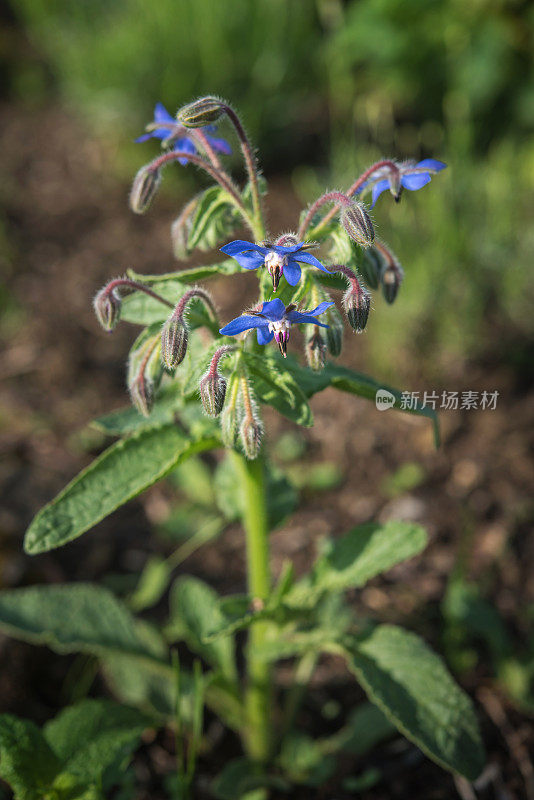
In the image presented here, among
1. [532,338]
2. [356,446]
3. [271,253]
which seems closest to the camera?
[271,253]

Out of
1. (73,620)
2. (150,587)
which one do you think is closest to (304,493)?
(150,587)

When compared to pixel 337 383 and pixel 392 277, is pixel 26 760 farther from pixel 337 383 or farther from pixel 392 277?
pixel 392 277

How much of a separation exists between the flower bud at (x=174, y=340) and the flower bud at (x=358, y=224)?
15.4 inches

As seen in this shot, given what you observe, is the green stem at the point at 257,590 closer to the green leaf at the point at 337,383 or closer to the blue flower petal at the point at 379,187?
the green leaf at the point at 337,383

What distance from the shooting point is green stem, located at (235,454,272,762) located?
1769mm

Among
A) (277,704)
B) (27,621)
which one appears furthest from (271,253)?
(277,704)

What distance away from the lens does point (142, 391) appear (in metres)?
1.64

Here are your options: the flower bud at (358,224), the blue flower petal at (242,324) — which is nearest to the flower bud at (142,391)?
the blue flower petal at (242,324)

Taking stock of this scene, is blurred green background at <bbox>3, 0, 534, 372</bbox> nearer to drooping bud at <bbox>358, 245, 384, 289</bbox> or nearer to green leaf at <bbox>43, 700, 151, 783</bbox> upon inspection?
drooping bud at <bbox>358, 245, 384, 289</bbox>

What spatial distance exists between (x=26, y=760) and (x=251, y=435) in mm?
920

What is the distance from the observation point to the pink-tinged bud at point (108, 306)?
5.11 ft

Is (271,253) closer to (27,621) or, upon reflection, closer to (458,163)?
(27,621)

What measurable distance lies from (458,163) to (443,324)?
35.2 inches

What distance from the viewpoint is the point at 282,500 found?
2.07 m
